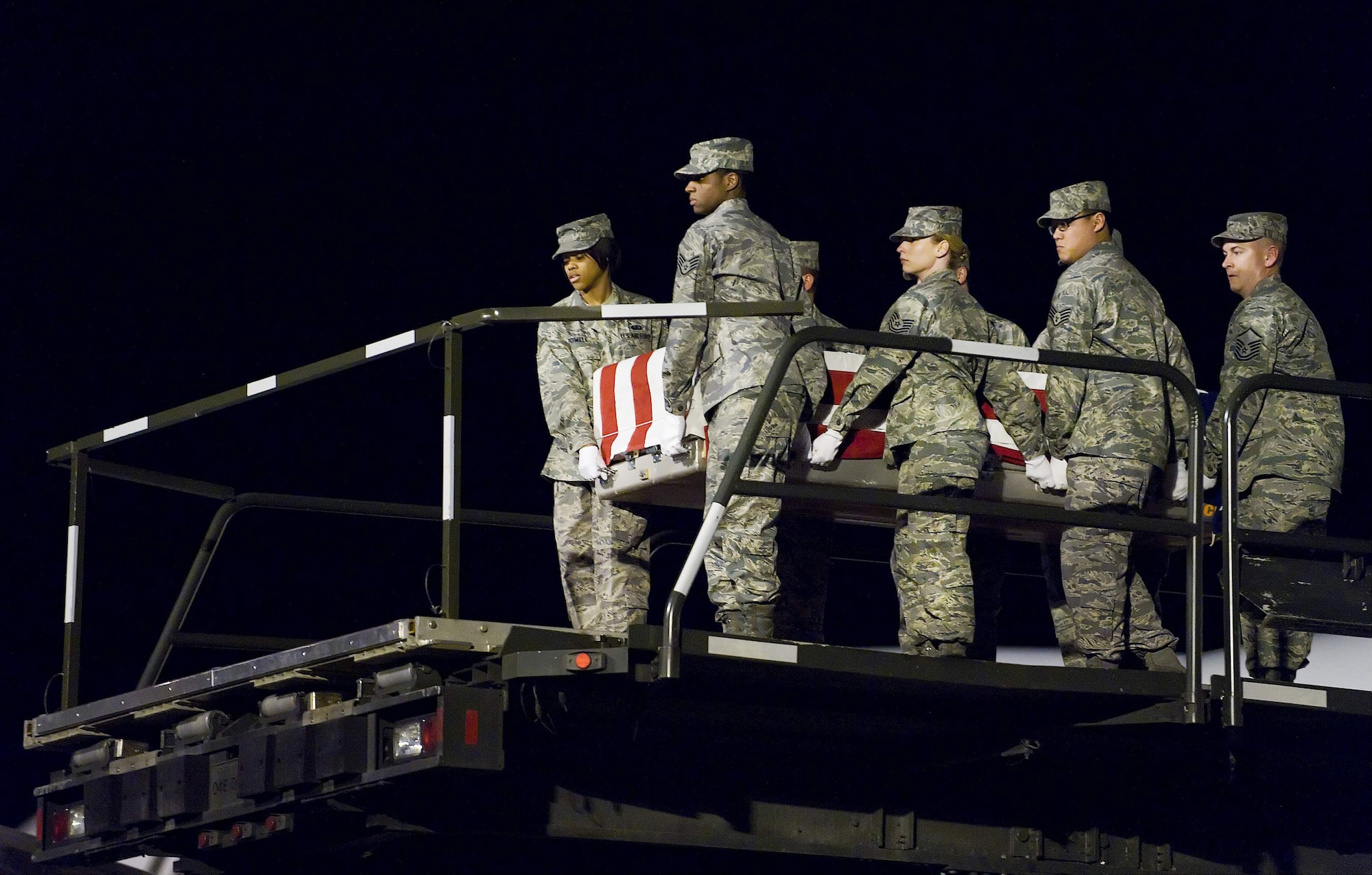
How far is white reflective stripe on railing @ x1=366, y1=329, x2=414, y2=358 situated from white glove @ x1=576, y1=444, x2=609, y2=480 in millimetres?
1341

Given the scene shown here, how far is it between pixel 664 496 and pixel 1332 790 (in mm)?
2816

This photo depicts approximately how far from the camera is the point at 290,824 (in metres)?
7.50

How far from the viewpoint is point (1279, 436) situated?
848 centimetres

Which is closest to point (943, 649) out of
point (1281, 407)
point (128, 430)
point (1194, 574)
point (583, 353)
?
point (1194, 574)

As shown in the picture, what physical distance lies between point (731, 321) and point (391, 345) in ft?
4.33

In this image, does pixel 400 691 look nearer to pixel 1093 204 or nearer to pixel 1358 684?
pixel 1093 204

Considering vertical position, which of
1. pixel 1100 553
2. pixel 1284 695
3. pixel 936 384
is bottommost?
pixel 1284 695

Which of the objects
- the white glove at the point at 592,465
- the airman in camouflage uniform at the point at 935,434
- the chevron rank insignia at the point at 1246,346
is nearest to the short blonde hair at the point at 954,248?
the airman in camouflage uniform at the point at 935,434

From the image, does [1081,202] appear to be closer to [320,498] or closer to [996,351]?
[996,351]

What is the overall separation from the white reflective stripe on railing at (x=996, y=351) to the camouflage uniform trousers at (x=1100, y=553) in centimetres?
88

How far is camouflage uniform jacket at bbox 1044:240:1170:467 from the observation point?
8.04 metres

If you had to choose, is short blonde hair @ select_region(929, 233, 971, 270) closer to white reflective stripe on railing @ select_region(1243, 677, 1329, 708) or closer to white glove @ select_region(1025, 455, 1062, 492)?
white glove @ select_region(1025, 455, 1062, 492)

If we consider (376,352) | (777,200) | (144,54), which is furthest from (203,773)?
(777,200)

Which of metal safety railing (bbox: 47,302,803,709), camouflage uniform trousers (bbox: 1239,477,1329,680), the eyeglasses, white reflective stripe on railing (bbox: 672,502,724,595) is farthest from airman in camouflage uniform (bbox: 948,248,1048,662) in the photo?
white reflective stripe on railing (bbox: 672,502,724,595)
